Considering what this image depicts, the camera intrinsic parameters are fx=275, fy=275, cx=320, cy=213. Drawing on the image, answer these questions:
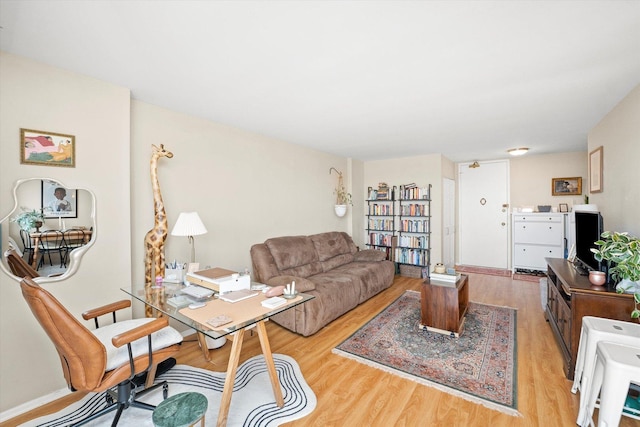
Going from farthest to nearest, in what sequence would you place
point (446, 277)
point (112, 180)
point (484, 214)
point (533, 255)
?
point (484, 214) → point (533, 255) → point (446, 277) → point (112, 180)

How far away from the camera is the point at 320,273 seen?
401 cm

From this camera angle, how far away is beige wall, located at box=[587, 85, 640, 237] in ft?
7.58

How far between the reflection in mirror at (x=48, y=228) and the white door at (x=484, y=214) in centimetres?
645

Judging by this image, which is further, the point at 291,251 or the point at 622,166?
the point at 291,251

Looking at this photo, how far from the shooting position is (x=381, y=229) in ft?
18.8

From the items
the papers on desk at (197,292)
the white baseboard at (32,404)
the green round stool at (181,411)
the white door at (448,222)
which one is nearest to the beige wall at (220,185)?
the papers on desk at (197,292)

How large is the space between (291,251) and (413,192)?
9.26 ft

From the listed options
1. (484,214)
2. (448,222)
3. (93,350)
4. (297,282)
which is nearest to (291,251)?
(297,282)

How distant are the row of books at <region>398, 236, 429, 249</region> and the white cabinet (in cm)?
187

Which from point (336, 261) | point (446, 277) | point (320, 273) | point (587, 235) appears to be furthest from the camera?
point (336, 261)

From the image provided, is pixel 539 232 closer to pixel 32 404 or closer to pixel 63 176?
pixel 63 176

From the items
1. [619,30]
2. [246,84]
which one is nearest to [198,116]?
[246,84]

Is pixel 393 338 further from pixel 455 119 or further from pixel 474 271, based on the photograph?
pixel 474 271

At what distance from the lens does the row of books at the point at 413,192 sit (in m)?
5.22
